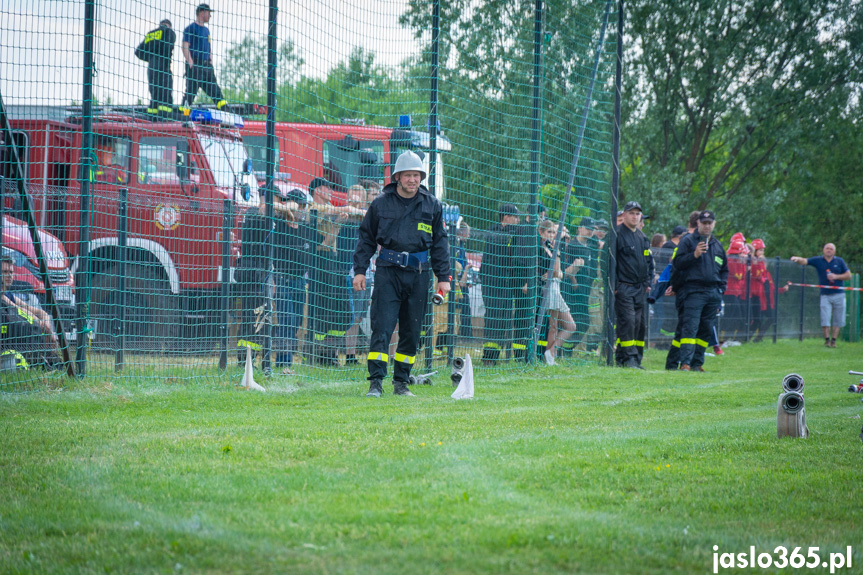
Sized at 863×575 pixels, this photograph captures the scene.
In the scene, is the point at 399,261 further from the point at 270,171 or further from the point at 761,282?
the point at 761,282

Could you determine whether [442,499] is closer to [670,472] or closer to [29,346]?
[670,472]

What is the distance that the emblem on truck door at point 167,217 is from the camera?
356 inches

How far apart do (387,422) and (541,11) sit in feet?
24.8

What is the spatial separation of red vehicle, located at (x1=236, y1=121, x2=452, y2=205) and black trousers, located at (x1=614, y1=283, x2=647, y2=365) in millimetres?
3688

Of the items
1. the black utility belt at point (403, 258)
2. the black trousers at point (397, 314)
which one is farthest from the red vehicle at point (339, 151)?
the black trousers at point (397, 314)

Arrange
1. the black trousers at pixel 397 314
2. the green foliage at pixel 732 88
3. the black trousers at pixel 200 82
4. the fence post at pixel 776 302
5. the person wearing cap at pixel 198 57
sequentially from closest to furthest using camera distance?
the black trousers at pixel 397 314
the person wearing cap at pixel 198 57
the black trousers at pixel 200 82
the fence post at pixel 776 302
the green foliage at pixel 732 88

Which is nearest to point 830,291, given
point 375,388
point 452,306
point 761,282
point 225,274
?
point 761,282

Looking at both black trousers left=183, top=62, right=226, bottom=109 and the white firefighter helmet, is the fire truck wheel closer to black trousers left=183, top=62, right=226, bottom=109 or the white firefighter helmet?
black trousers left=183, top=62, right=226, bottom=109

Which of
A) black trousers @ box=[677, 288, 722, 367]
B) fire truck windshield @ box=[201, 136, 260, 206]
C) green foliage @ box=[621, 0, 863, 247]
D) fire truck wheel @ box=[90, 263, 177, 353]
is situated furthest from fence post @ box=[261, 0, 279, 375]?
green foliage @ box=[621, 0, 863, 247]

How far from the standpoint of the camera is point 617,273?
42.8 ft

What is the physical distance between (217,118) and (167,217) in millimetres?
1615

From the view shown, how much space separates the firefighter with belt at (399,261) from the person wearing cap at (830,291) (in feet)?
45.2

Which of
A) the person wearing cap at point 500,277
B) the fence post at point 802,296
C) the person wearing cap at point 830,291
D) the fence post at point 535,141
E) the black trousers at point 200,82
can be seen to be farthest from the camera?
the fence post at point 802,296

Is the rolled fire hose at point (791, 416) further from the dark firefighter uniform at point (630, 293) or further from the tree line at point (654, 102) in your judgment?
the dark firefighter uniform at point (630, 293)
